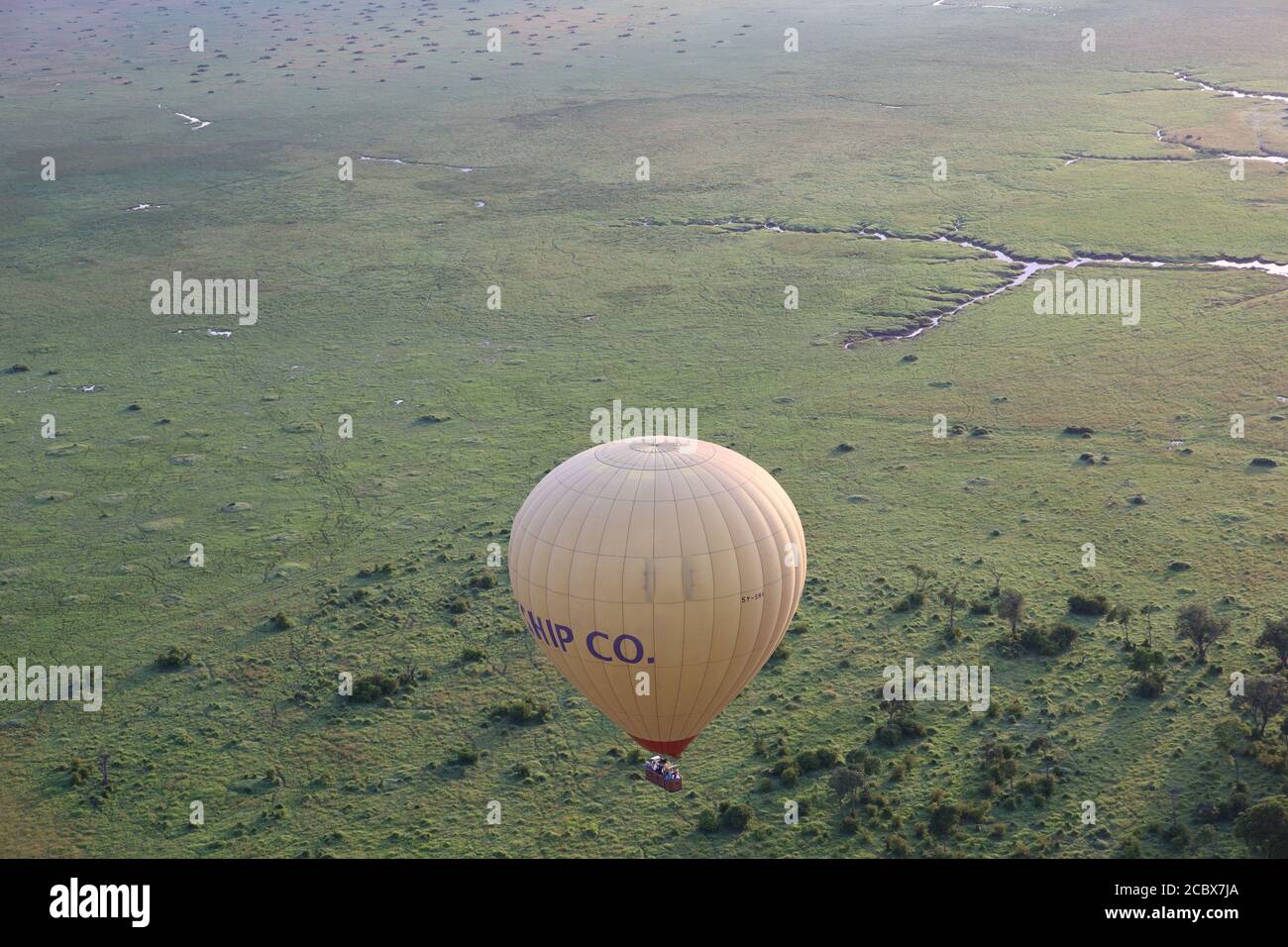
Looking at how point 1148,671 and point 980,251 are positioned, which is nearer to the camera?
point 1148,671

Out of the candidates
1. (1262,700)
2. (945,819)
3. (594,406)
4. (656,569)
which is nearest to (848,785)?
(945,819)

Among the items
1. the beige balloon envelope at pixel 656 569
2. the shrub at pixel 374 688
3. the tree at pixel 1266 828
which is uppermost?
the beige balloon envelope at pixel 656 569

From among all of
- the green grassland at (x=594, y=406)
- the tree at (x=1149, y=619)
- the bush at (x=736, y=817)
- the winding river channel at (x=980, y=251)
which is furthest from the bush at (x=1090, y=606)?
the winding river channel at (x=980, y=251)

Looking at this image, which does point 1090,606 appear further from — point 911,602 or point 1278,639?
point 1278,639

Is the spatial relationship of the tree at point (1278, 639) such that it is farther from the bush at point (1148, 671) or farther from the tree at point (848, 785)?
the tree at point (848, 785)

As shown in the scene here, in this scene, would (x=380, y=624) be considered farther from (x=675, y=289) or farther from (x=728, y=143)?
(x=728, y=143)

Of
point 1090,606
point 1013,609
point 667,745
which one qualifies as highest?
point 667,745

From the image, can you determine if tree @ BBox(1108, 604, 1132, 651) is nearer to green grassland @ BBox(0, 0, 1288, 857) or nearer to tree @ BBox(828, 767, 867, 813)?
green grassland @ BBox(0, 0, 1288, 857)
